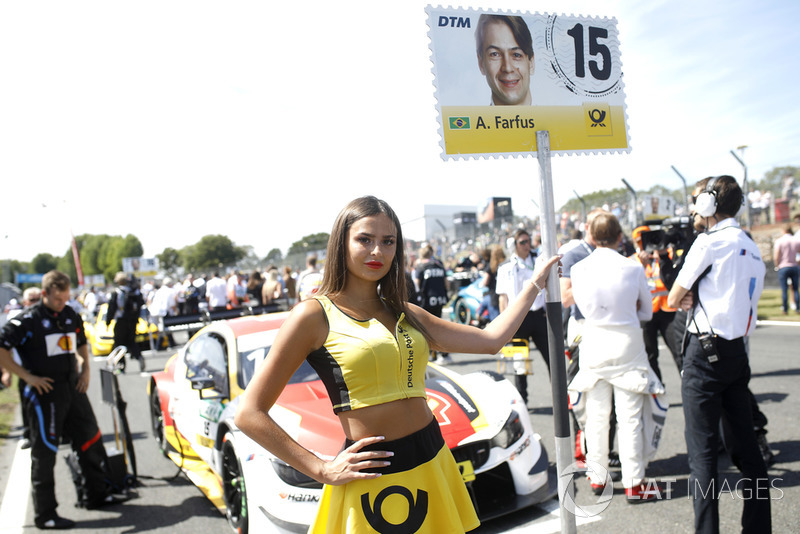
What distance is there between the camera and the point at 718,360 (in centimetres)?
292

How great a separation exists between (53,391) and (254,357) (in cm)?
174

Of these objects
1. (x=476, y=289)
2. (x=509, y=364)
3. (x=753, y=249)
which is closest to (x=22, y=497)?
(x=509, y=364)

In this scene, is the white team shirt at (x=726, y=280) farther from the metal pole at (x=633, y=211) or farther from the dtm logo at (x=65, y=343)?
the metal pole at (x=633, y=211)

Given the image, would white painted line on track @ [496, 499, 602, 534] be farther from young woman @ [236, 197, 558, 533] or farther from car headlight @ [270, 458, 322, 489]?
young woman @ [236, 197, 558, 533]

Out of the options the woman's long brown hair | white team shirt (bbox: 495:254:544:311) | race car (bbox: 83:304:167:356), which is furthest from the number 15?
race car (bbox: 83:304:167:356)

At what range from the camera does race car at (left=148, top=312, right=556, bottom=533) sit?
3.23 metres

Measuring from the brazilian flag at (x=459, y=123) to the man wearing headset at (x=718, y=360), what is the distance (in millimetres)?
1465

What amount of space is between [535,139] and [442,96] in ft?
1.57

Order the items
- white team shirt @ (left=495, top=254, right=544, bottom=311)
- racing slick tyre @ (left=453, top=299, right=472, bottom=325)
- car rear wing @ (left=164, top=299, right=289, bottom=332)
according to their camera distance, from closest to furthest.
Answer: white team shirt @ (left=495, top=254, right=544, bottom=311) < car rear wing @ (left=164, top=299, right=289, bottom=332) < racing slick tyre @ (left=453, top=299, right=472, bottom=325)

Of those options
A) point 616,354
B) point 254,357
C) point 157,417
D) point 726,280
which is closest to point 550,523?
point 616,354

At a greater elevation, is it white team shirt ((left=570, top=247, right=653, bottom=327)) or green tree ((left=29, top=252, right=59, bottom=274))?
green tree ((left=29, top=252, right=59, bottom=274))

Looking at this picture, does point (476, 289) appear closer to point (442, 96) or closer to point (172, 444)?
point (172, 444)

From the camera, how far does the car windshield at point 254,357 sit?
13.7 ft

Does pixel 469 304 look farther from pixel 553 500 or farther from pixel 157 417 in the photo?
pixel 553 500
